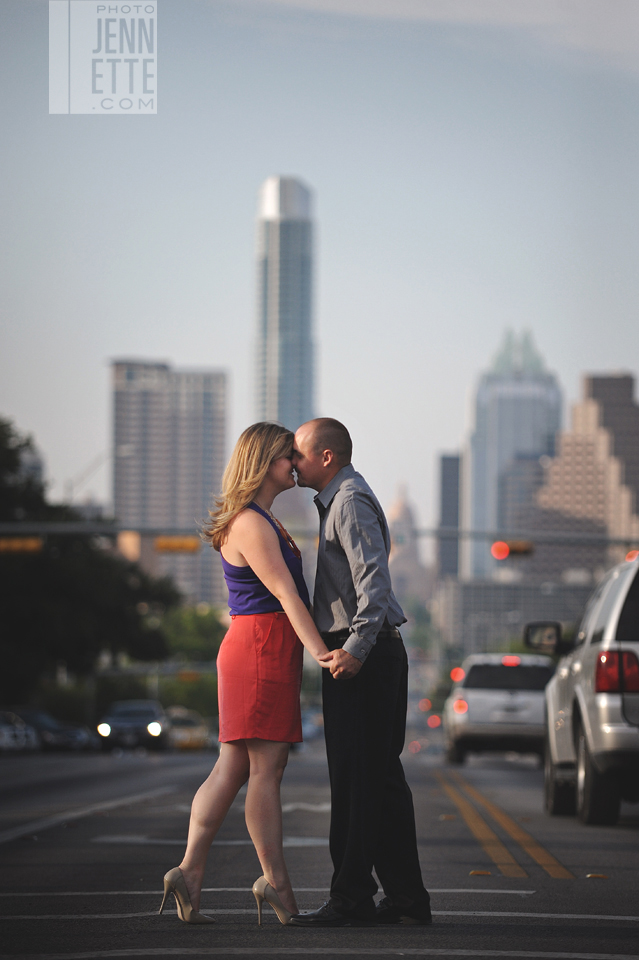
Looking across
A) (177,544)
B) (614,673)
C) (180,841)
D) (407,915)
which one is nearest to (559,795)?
(614,673)

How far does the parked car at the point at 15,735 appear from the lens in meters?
42.6

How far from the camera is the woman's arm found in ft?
19.0

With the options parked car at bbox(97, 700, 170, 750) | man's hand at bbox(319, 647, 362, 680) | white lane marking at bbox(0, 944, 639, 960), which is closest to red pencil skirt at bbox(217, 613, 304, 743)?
man's hand at bbox(319, 647, 362, 680)

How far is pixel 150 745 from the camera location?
3972 cm

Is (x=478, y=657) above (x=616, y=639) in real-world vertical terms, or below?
below

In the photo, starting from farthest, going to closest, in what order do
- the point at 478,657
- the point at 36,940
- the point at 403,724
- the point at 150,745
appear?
the point at 150,745, the point at 478,657, the point at 403,724, the point at 36,940

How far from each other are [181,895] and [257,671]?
941 mm

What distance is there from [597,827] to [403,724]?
557cm

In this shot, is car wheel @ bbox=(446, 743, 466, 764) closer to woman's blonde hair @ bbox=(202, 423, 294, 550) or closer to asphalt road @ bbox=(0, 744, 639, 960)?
asphalt road @ bbox=(0, 744, 639, 960)

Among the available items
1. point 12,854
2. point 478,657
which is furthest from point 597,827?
point 478,657

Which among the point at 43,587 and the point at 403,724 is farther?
the point at 43,587

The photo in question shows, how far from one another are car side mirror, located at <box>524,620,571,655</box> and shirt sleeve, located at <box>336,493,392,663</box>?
593 centimetres

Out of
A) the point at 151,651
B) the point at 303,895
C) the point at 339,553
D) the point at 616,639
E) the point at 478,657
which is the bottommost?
the point at 151,651

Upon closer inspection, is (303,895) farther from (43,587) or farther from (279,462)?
(43,587)
